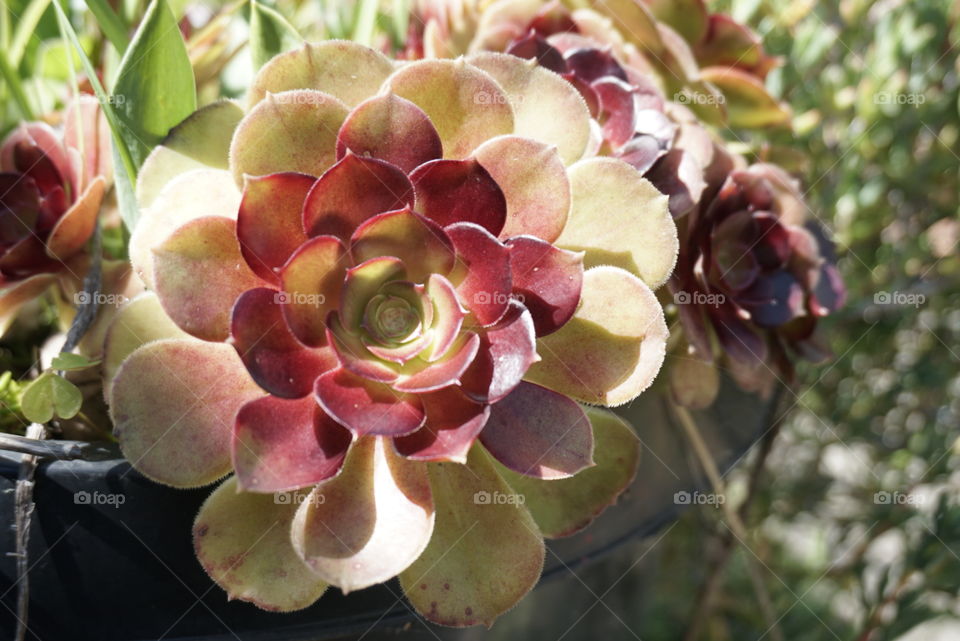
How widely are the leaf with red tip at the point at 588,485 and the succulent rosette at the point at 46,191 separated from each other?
286mm

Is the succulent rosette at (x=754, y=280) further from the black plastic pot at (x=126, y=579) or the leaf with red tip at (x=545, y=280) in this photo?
the black plastic pot at (x=126, y=579)

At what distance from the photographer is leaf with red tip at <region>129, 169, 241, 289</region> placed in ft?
1.24

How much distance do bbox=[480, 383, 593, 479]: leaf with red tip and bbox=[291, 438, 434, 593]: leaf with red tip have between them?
41 millimetres

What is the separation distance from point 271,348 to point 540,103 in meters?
0.19

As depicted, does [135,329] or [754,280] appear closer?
[135,329]

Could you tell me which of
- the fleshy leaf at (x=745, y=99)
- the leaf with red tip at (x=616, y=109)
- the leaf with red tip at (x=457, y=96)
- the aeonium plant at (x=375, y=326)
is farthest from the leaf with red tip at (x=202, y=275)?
the fleshy leaf at (x=745, y=99)

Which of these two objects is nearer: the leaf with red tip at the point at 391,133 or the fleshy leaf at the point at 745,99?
the leaf with red tip at the point at 391,133

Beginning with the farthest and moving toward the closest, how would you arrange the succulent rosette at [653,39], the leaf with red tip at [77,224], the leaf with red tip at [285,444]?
the succulent rosette at [653,39] → the leaf with red tip at [77,224] → the leaf with red tip at [285,444]

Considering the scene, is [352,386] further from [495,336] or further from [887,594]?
[887,594]

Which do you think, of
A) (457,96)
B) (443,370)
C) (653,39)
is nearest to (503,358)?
(443,370)

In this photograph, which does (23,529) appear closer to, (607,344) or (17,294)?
(17,294)

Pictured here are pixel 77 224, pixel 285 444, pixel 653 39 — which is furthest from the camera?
pixel 653 39

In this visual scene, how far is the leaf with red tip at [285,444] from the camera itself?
0.35m

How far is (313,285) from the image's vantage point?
1.24ft
